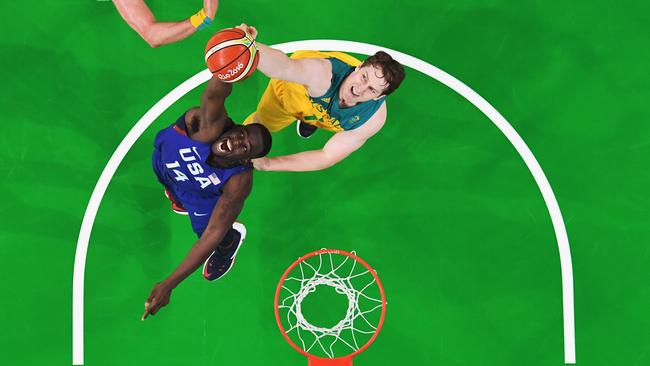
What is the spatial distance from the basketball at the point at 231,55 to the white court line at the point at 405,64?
2060 millimetres

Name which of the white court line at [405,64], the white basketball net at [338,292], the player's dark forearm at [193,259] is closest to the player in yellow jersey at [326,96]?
the player's dark forearm at [193,259]

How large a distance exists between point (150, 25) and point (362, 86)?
247 cm

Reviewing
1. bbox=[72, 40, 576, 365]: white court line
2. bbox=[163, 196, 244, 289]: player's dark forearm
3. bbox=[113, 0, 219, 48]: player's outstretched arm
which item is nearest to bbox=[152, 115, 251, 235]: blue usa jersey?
bbox=[163, 196, 244, 289]: player's dark forearm

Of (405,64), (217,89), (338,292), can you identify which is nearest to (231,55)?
(217,89)

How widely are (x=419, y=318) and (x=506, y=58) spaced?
2.68m

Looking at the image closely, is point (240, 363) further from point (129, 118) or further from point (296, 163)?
point (129, 118)

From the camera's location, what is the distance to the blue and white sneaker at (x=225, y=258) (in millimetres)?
6418

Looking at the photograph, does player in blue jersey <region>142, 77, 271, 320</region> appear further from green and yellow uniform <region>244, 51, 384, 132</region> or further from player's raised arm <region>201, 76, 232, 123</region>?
green and yellow uniform <region>244, 51, 384, 132</region>

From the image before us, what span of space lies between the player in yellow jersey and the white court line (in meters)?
0.90

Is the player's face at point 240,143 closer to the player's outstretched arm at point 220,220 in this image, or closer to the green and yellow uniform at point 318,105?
the player's outstretched arm at point 220,220

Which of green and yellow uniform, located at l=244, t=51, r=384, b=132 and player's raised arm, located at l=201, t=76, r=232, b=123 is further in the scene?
green and yellow uniform, located at l=244, t=51, r=384, b=132

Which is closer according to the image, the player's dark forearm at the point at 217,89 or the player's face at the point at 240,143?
the player's dark forearm at the point at 217,89

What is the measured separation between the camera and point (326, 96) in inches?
216

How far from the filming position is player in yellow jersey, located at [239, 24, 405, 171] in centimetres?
512
